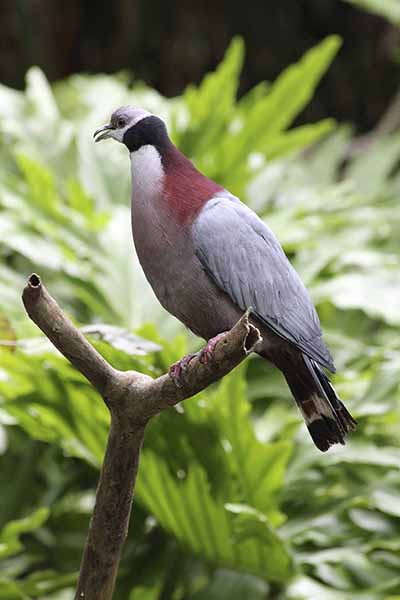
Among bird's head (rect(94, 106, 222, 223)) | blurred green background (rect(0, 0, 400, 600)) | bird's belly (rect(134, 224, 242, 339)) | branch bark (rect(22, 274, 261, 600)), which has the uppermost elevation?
blurred green background (rect(0, 0, 400, 600))

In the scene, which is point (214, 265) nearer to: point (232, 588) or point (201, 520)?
point (201, 520)

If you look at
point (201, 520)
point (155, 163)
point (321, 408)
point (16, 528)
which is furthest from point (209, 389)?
point (155, 163)

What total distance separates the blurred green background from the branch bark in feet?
0.27

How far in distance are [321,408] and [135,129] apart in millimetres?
372

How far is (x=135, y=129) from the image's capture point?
1.07 metres

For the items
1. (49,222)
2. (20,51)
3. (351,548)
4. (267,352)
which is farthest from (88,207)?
(20,51)

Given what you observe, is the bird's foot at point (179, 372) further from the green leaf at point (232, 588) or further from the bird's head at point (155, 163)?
the green leaf at point (232, 588)

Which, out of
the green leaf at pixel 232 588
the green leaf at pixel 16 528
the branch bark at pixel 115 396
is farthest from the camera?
the green leaf at pixel 232 588

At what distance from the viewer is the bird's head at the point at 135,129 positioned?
41.8 inches

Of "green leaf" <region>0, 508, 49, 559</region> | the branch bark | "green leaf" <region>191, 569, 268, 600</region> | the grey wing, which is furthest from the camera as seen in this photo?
"green leaf" <region>191, 569, 268, 600</region>

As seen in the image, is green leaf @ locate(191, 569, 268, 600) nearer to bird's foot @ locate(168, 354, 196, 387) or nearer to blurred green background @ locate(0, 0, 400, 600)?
blurred green background @ locate(0, 0, 400, 600)

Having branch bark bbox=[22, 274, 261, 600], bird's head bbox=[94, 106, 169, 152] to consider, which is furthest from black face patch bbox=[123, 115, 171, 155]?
branch bark bbox=[22, 274, 261, 600]

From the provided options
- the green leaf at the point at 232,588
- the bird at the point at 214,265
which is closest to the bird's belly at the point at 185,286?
the bird at the point at 214,265

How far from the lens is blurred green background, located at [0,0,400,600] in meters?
1.91
